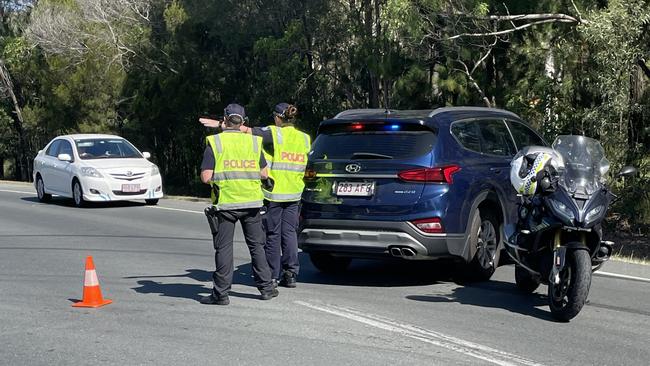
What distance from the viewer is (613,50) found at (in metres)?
13.3

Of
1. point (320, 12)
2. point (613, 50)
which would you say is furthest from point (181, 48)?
point (613, 50)

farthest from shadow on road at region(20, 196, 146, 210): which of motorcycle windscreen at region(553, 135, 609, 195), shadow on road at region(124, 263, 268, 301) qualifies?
motorcycle windscreen at region(553, 135, 609, 195)

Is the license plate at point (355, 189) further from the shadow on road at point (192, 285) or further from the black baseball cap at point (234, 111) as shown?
the black baseball cap at point (234, 111)

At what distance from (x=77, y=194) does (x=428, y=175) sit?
484 inches

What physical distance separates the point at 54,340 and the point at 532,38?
12921mm

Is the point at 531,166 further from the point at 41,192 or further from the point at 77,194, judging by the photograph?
the point at 41,192

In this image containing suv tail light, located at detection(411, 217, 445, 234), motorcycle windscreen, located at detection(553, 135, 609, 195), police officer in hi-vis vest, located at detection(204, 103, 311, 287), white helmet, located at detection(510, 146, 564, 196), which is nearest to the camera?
motorcycle windscreen, located at detection(553, 135, 609, 195)

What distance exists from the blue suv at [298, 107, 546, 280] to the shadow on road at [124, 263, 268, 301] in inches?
35.6

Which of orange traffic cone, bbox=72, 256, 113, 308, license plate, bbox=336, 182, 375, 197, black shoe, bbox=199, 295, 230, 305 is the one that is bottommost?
black shoe, bbox=199, 295, 230, 305

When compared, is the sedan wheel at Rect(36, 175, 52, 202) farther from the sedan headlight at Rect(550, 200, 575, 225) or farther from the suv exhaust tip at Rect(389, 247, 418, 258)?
the sedan headlight at Rect(550, 200, 575, 225)

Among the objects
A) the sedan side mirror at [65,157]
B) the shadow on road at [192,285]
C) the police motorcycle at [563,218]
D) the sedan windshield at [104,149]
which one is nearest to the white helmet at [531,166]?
the police motorcycle at [563,218]

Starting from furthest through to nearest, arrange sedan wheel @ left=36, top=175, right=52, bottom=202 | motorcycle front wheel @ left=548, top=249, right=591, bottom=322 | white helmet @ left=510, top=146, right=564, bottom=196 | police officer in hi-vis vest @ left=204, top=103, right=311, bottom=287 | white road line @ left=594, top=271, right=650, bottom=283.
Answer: sedan wheel @ left=36, top=175, right=52, bottom=202, white road line @ left=594, top=271, right=650, bottom=283, police officer in hi-vis vest @ left=204, top=103, right=311, bottom=287, white helmet @ left=510, top=146, right=564, bottom=196, motorcycle front wheel @ left=548, top=249, right=591, bottom=322

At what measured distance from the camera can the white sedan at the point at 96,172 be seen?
1883cm

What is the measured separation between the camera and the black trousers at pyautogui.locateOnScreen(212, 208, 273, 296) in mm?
8211
